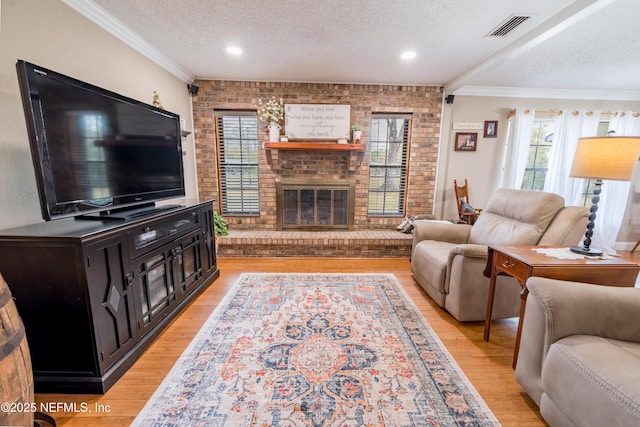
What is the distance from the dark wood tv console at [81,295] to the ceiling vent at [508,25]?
10.1 feet

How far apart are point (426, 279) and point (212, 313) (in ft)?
6.34

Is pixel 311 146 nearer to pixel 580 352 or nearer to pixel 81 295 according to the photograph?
pixel 81 295

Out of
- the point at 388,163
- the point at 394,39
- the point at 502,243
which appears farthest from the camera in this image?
the point at 388,163

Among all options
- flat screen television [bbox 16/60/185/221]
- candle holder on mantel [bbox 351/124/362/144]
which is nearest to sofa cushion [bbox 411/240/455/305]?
candle holder on mantel [bbox 351/124/362/144]

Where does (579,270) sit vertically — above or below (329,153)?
below

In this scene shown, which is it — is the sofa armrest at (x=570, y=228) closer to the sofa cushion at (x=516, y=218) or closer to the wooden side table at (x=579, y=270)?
the sofa cushion at (x=516, y=218)

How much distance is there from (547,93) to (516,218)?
2812 millimetres

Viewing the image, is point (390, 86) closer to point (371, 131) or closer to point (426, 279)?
point (371, 131)

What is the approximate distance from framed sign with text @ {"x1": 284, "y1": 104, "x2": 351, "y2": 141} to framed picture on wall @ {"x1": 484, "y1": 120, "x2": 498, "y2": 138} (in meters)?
2.01

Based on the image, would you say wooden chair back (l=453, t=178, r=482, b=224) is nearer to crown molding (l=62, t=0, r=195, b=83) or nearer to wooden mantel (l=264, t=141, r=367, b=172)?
wooden mantel (l=264, t=141, r=367, b=172)

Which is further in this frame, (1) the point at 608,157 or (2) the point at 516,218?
(2) the point at 516,218

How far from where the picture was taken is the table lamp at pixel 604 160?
1449 millimetres

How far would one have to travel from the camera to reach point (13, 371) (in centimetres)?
76

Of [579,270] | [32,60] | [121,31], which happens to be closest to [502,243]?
[579,270]
